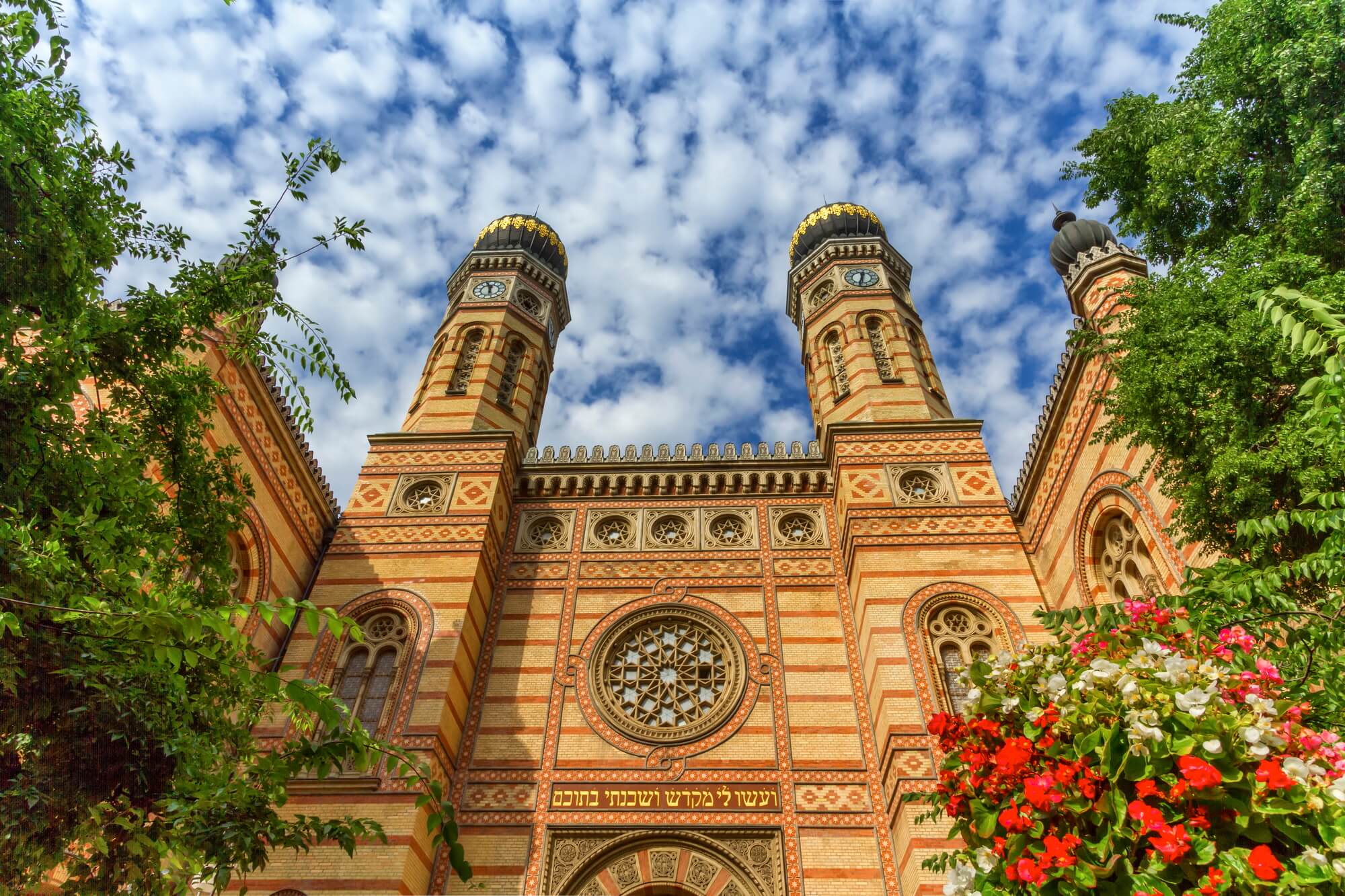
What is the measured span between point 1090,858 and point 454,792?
845cm

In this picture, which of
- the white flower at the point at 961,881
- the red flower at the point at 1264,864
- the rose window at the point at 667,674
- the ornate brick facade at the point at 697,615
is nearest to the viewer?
the red flower at the point at 1264,864

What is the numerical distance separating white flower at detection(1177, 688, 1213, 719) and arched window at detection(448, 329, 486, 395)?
42.9 ft

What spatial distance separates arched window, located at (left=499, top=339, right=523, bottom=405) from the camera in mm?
14945

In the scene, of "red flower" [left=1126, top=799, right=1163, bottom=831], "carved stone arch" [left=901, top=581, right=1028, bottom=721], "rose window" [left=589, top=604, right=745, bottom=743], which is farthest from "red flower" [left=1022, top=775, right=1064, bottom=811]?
"rose window" [left=589, top=604, right=745, bottom=743]

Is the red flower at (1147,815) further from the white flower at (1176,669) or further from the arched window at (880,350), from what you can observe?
the arched window at (880,350)

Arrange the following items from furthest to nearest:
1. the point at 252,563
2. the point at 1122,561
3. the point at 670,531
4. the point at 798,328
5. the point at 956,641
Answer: the point at 798,328 < the point at 670,531 < the point at 252,563 < the point at 956,641 < the point at 1122,561

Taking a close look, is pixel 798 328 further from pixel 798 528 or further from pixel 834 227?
pixel 798 528

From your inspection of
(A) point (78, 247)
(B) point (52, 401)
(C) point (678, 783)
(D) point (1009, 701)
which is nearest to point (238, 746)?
(B) point (52, 401)

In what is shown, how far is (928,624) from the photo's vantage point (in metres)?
10.5

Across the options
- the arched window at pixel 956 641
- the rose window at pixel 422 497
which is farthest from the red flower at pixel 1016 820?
the rose window at pixel 422 497

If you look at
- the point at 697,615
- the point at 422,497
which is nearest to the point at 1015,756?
the point at 697,615

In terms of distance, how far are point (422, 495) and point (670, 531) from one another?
409 cm

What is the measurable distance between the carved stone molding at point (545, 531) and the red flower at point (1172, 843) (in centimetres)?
1034

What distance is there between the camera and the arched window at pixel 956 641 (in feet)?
32.6
